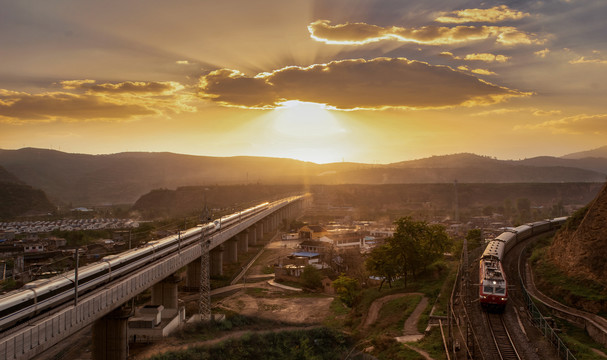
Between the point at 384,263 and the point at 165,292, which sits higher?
the point at 384,263

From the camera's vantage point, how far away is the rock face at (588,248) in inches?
1217

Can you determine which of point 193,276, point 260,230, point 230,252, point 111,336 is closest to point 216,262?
point 193,276

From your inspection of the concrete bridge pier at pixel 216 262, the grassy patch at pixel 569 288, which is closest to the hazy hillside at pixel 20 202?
the concrete bridge pier at pixel 216 262

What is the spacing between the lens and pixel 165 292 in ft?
144

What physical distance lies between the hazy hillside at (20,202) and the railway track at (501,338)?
174 m

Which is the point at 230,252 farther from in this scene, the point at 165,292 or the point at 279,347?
the point at 279,347

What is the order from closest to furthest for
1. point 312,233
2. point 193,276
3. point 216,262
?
point 193,276 < point 216,262 < point 312,233

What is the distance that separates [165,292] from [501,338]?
31.5 m

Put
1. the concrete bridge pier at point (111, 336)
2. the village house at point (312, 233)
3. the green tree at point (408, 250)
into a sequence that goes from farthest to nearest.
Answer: the village house at point (312, 233), the green tree at point (408, 250), the concrete bridge pier at point (111, 336)

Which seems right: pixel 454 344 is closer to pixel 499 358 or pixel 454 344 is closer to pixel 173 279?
pixel 499 358

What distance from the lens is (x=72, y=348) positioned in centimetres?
3894

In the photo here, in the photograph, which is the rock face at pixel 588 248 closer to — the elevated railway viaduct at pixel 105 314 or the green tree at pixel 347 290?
the green tree at pixel 347 290

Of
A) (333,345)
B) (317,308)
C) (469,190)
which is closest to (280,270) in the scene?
(317,308)

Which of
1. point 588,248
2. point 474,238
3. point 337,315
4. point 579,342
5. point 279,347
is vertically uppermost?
point 588,248
